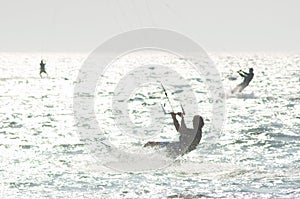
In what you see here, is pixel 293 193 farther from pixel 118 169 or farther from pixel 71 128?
pixel 71 128

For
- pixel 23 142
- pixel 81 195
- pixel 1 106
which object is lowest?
pixel 81 195

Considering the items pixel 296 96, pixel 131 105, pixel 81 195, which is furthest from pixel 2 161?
pixel 296 96

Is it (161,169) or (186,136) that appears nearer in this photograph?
(161,169)

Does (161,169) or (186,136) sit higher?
(186,136)

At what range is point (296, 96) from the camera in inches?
2368

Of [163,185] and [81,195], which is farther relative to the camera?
[163,185]

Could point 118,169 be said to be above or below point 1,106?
below

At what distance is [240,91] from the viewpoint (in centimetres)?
6531

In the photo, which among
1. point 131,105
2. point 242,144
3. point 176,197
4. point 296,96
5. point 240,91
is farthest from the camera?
point 240,91

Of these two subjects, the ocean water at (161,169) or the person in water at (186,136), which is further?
the person in water at (186,136)

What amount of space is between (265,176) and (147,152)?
219 inches

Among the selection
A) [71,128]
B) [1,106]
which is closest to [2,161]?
[71,128]

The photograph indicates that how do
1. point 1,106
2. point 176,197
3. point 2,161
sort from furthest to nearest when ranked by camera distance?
point 1,106 < point 2,161 < point 176,197

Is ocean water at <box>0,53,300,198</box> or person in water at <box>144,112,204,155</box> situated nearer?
ocean water at <box>0,53,300,198</box>
